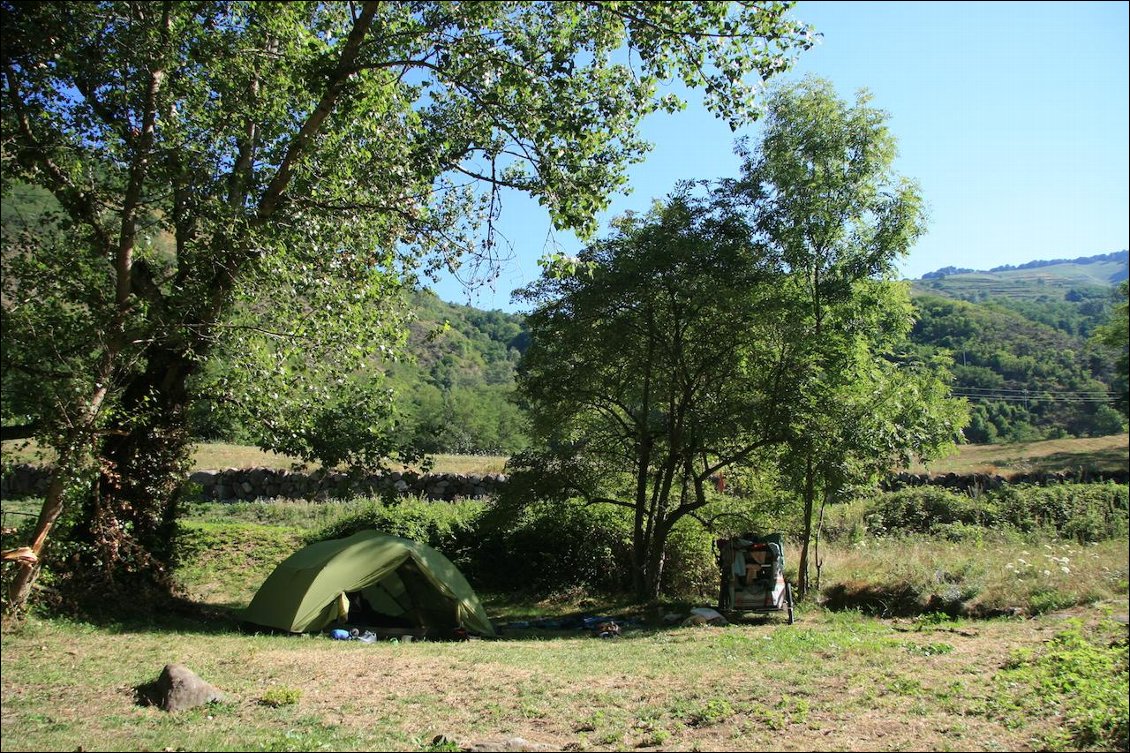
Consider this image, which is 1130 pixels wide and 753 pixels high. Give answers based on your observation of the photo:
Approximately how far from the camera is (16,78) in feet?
27.0

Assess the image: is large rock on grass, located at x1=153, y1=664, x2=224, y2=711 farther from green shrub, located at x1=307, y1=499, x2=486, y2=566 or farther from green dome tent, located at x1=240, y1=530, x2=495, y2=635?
green shrub, located at x1=307, y1=499, x2=486, y2=566

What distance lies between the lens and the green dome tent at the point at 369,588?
11.0m

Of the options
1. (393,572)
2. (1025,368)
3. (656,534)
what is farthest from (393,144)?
(1025,368)

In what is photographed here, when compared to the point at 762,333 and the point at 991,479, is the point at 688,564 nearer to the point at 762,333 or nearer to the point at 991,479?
the point at 762,333

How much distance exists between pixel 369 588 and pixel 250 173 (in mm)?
6786

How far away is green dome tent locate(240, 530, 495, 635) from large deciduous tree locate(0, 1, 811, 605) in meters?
1.87

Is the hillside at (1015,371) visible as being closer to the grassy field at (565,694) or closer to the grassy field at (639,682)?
the grassy field at (639,682)

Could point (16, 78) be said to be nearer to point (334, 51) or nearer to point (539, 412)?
point (334, 51)

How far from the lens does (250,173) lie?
30.8 feet

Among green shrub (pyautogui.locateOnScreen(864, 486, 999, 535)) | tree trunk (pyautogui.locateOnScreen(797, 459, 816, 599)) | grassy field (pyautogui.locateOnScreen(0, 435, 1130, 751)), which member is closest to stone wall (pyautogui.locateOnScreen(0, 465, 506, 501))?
green shrub (pyautogui.locateOnScreen(864, 486, 999, 535))

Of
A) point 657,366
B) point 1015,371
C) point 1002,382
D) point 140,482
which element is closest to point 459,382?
point 1002,382

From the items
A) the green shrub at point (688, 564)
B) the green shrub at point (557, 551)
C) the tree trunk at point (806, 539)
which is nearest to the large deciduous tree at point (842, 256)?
the tree trunk at point (806, 539)

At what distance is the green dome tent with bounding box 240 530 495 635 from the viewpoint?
36.1 ft

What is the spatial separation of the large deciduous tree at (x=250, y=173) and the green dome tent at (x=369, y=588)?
187cm
